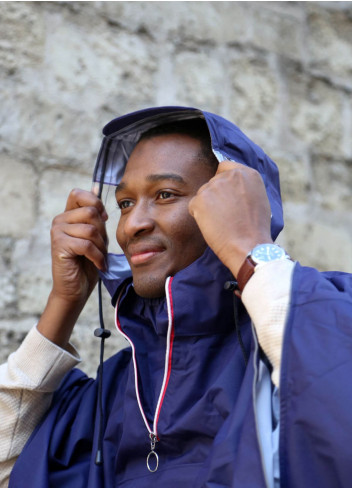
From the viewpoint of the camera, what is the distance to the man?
4.10 ft

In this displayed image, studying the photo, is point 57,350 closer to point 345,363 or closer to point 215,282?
point 215,282

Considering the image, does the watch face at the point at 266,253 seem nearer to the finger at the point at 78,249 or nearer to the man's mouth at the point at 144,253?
the man's mouth at the point at 144,253

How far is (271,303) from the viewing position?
1.30m

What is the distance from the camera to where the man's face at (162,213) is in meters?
1.73

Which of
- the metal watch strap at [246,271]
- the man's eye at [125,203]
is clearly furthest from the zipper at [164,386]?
the man's eye at [125,203]

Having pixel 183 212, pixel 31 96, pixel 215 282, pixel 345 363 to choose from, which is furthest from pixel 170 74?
pixel 345 363

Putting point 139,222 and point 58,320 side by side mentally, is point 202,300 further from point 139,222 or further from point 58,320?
point 58,320

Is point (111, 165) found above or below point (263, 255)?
above

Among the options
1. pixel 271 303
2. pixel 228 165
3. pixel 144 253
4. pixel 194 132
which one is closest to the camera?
pixel 271 303

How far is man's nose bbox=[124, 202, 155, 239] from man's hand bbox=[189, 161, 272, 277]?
269 mm

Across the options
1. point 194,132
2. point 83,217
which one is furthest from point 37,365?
point 194,132

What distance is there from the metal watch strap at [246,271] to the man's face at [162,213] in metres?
0.38

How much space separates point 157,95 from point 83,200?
91 cm

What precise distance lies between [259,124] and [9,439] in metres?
1.76
